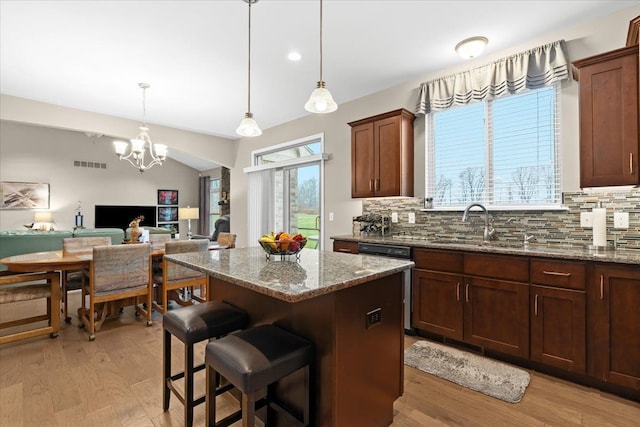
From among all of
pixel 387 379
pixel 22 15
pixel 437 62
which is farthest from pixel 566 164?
pixel 22 15

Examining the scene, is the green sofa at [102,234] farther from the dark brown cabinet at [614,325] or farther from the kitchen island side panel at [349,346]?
the dark brown cabinet at [614,325]

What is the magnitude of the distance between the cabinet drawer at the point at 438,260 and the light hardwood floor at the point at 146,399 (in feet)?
2.94

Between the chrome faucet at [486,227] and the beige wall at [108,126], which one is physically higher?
the beige wall at [108,126]

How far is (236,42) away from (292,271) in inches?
96.5

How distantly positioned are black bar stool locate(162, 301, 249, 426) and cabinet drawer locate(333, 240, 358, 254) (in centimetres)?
176

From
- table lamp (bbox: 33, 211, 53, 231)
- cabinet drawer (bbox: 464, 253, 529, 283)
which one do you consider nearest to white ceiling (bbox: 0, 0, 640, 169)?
cabinet drawer (bbox: 464, 253, 529, 283)

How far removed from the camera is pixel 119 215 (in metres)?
8.88

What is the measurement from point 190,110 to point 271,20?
274 centimetres

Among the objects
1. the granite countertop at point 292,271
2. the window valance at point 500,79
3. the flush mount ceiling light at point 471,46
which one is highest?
the flush mount ceiling light at point 471,46

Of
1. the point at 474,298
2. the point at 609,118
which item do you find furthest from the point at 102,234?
the point at 609,118

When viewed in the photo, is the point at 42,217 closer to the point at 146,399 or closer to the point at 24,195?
the point at 24,195

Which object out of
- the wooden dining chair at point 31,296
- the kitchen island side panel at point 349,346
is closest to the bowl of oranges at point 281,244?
the kitchen island side panel at point 349,346

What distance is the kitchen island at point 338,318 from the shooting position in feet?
4.65

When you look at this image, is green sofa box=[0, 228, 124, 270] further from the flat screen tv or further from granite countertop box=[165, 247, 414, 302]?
granite countertop box=[165, 247, 414, 302]
